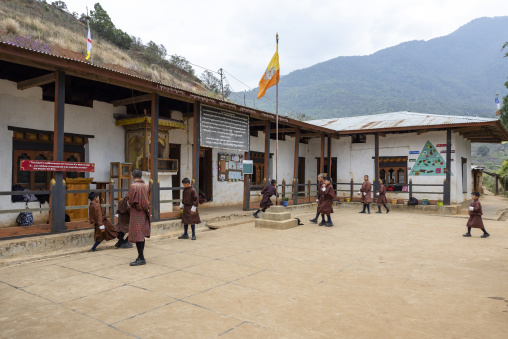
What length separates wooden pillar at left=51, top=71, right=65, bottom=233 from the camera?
22.5 feet

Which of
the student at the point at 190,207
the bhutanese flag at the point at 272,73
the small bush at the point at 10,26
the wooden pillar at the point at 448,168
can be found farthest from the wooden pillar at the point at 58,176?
the small bush at the point at 10,26

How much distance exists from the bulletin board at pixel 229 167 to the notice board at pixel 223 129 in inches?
95.8

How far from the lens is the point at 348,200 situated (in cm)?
1752

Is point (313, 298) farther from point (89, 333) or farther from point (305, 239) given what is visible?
point (305, 239)

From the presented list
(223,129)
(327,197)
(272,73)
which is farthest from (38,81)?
(327,197)

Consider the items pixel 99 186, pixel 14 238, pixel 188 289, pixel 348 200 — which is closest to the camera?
pixel 188 289

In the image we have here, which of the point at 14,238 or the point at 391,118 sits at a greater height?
the point at 391,118

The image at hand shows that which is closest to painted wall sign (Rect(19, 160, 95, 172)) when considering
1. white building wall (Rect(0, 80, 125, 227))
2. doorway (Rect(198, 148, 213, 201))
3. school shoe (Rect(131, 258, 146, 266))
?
white building wall (Rect(0, 80, 125, 227))

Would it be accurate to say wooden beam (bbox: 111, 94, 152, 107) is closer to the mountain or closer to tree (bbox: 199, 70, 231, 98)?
tree (bbox: 199, 70, 231, 98)

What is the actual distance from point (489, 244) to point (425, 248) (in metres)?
1.77

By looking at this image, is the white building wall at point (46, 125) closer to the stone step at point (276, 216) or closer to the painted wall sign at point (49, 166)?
the painted wall sign at point (49, 166)

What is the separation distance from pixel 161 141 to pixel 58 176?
157 inches

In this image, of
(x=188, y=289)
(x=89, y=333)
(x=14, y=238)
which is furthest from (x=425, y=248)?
(x=14, y=238)

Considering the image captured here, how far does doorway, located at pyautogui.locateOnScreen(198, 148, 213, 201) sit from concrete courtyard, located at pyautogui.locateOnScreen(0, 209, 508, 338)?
615 centimetres
